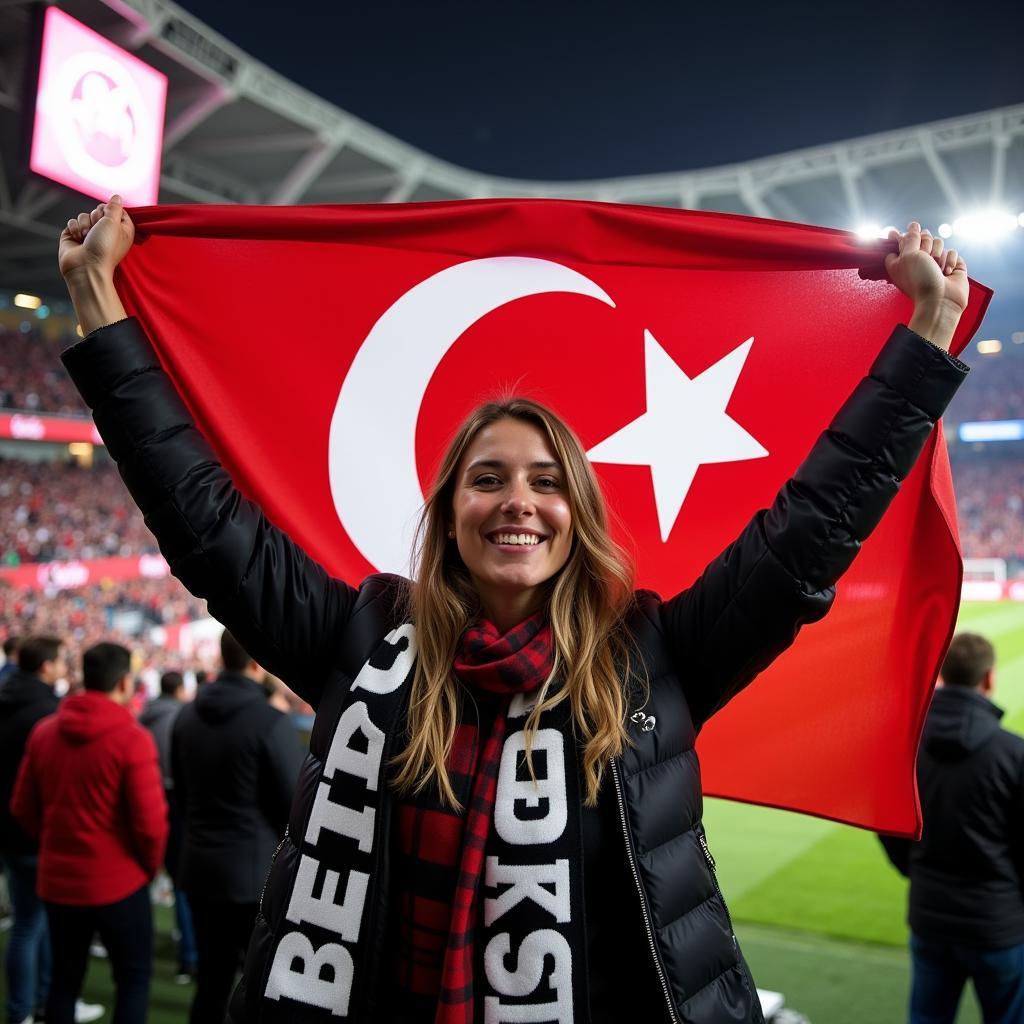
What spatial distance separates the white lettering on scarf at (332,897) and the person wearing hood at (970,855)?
245 cm

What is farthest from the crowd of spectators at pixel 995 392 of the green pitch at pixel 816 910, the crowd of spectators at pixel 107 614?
the green pitch at pixel 816 910

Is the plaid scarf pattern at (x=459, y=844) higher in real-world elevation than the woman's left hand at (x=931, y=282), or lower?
lower

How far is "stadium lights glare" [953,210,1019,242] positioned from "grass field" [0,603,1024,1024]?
20.6 m

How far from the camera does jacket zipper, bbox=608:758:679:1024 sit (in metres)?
1.50

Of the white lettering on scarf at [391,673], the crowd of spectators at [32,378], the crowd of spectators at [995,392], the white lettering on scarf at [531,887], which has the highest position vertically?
the crowd of spectators at [995,392]

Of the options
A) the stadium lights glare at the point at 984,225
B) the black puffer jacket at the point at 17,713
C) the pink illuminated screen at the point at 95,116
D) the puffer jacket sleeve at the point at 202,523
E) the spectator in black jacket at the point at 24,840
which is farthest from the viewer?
the stadium lights glare at the point at 984,225

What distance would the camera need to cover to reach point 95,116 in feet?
34.2

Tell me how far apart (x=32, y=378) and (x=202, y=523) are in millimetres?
28999

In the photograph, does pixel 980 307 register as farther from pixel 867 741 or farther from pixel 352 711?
pixel 352 711

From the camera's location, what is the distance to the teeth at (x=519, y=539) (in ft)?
5.87

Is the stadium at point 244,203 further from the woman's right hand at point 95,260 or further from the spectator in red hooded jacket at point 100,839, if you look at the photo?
the woman's right hand at point 95,260

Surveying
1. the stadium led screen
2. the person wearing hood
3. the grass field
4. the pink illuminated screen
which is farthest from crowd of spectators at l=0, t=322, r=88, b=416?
the stadium led screen

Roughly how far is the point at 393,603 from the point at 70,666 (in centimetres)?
1276

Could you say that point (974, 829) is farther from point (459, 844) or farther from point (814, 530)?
point (459, 844)
